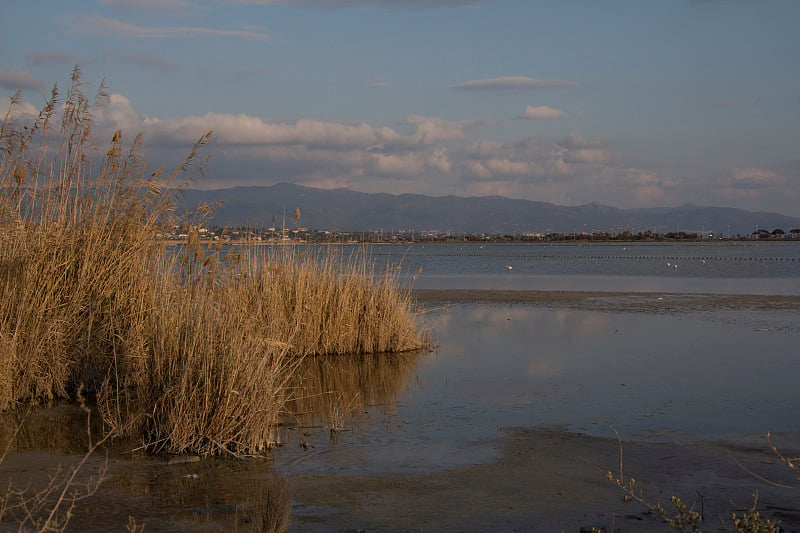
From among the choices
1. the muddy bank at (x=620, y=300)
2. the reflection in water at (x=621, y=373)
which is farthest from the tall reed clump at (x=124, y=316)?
the muddy bank at (x=620, y=300)

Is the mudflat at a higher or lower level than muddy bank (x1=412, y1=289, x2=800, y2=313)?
lower

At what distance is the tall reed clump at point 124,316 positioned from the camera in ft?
25.2

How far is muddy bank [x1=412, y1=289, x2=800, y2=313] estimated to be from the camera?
Result: 22.2 meters

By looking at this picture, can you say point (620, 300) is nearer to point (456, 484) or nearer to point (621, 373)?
point (621, 373)

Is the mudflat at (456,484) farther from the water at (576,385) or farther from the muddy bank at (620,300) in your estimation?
the muddy bank at (620,300)

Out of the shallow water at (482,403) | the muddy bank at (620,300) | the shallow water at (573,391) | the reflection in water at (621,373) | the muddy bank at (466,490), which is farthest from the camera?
the muddy bank at (620,300)

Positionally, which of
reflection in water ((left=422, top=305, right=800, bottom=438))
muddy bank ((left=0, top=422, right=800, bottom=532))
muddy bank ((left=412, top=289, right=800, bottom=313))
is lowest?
muddy bank ((left=0, top=422, right=800, bottom=532))

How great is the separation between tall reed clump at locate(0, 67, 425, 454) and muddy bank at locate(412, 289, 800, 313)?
12.5 metres

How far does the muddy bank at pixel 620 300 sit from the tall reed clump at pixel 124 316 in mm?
12538

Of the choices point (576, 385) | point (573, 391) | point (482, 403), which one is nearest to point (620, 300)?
point (576, 385)

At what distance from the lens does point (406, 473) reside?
7.09 m

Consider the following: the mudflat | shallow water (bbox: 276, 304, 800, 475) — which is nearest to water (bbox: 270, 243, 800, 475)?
shallow water (bbox: 276, 304, 800, 475)

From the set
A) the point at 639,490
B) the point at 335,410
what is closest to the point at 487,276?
the point at 335,410

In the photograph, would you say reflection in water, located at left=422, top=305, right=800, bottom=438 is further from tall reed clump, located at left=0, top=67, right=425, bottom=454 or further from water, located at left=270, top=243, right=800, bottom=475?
tall reed clump, located at left=0, top=67, right=425, bottom=454
